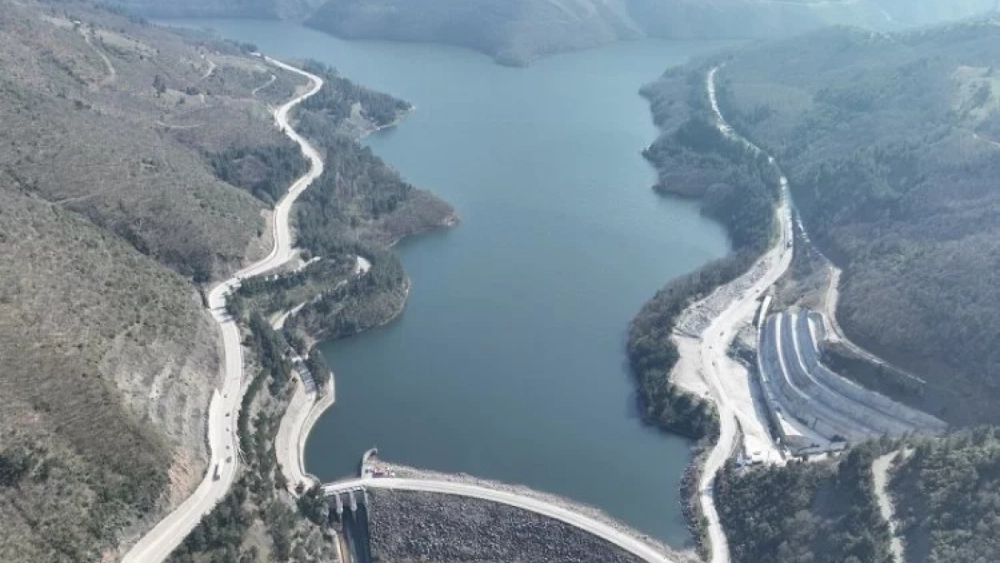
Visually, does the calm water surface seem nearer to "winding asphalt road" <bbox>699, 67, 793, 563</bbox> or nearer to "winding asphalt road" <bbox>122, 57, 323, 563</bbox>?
"winding asphalt road" <bbox>699, 67, 793, 563</bbox>

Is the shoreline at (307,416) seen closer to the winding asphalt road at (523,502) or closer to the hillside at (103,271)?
the winding asphalt road at (523,502)

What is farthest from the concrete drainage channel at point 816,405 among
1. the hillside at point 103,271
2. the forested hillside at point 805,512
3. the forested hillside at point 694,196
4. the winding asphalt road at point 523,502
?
the hillside at point 103,271

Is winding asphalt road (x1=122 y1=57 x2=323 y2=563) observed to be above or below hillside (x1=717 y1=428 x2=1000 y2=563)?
below

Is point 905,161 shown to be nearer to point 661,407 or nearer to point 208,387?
point 661,407

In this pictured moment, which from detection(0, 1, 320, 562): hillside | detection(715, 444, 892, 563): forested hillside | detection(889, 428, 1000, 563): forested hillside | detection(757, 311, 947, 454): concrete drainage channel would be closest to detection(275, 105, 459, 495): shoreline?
detection(0, 1, 320, 562): hillside

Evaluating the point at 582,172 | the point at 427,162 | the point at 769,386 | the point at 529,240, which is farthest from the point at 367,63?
the point at 769,386
